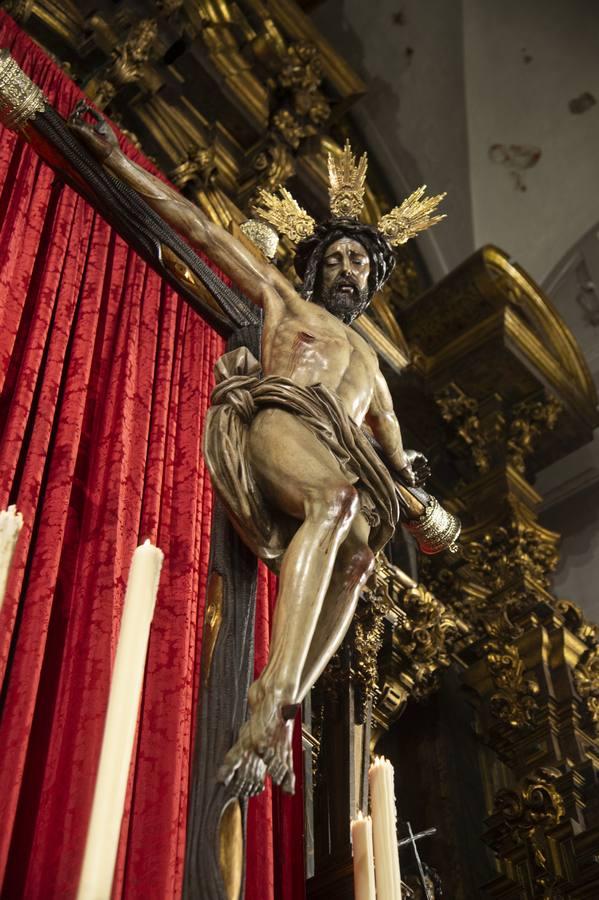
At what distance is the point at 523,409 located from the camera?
19.6ft

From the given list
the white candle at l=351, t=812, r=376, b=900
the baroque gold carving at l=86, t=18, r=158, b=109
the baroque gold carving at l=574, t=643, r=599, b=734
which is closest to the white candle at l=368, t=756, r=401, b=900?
the white candle at l=351, t=812, r=376, b=900

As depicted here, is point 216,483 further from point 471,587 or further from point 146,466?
point 471,587

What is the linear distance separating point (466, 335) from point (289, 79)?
4.92 ft

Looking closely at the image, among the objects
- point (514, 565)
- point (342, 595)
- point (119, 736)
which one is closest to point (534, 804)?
point (514, 565)

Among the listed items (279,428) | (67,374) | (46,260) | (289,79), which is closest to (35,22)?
(289,79)

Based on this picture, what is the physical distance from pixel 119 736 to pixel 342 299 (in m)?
1.56

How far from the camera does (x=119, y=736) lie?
4.09 ft

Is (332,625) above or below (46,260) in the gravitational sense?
below

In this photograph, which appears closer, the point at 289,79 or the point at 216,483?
the point at 216,483

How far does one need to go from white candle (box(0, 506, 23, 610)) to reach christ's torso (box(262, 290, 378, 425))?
3.08ft

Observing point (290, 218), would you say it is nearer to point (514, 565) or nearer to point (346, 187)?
point (346, 187)

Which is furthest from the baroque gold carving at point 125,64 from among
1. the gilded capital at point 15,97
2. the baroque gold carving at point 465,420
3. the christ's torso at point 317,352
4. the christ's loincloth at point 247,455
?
the christ's loincloth at point 247,455

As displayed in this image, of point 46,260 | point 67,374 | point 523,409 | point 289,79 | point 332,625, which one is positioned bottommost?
point 332,625

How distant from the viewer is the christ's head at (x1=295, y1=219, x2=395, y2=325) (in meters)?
2.64
